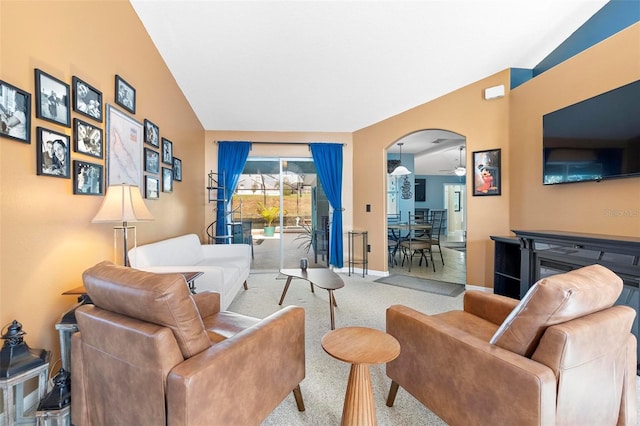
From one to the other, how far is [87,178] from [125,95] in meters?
1.00

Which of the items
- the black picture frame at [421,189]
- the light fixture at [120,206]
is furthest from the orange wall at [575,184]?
the black picture frame at [421,189]

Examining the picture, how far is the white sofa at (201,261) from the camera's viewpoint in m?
2.58

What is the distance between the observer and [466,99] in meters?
3.97

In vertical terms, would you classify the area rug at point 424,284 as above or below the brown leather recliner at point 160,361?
below

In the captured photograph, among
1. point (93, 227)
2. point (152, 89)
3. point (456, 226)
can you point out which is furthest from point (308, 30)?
point (456, 226)

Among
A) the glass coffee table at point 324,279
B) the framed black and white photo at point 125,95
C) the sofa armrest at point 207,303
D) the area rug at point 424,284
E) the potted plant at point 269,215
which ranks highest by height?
the framed black and white photo at point 125,95

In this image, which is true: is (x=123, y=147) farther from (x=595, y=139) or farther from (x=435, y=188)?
(x=435, y=188)

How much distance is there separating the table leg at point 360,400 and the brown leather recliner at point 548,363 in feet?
0.99

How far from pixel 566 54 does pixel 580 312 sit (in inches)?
138

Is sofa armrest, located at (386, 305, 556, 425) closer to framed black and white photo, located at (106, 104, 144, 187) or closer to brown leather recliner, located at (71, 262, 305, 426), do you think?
brown leather recliner, located at (71, 262, 305, 426)

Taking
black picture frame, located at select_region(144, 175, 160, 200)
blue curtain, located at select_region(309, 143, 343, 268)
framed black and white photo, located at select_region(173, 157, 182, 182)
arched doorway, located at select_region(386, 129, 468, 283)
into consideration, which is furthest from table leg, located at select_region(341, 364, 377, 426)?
blue curtain, located at select_region(309, 143, 343, 268)

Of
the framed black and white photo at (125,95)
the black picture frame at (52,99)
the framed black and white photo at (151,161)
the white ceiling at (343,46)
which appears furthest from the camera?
the framed black and white photo at (151,161)

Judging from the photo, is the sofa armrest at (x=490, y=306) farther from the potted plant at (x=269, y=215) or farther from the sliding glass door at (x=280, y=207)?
the potted plant at (x=269, y=215)

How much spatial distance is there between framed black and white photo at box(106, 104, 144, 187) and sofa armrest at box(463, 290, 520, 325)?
301cm
